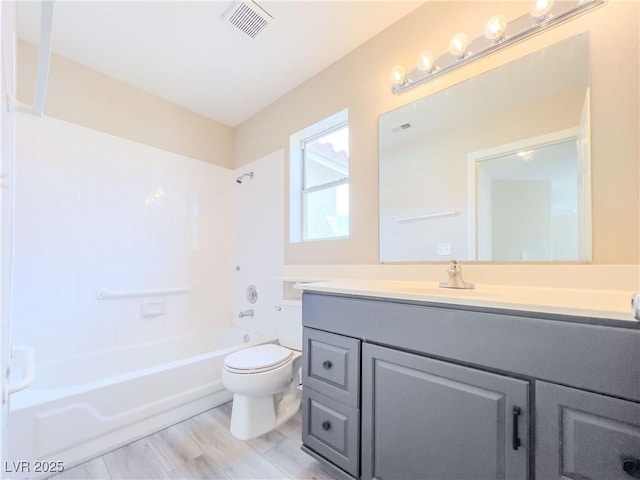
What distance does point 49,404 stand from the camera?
129 centimetres

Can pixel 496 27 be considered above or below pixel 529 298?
above

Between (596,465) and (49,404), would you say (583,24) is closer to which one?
(596,465)

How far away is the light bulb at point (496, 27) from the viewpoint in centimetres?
118

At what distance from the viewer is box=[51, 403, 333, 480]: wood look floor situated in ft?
4.21

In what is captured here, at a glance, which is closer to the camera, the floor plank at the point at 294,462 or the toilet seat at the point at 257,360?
the floor plank at the point at 294,462

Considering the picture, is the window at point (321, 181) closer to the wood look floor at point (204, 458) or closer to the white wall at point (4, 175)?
the wood look floor at point (204, 458)

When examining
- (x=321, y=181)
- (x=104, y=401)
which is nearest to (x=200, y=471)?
(x=104, y=401)

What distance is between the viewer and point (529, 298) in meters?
0.89

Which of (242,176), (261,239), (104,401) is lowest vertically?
(104,401)

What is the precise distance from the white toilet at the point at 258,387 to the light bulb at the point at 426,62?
5.96 feet

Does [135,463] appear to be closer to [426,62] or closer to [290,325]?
[290,325]

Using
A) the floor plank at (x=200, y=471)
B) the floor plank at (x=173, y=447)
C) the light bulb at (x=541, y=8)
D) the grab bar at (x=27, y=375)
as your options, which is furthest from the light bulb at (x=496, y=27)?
the floor plank at (x=173, y=447)

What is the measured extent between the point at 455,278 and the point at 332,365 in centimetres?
70

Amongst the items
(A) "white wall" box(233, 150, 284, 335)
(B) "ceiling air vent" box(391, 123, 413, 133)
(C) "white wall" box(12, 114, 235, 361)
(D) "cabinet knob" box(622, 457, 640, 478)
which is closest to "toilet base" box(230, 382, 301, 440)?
(A) "white wall" box(233, 150, 284, 335)
